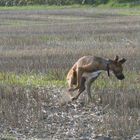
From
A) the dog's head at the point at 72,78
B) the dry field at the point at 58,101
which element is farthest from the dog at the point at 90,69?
the dry field at the point at 58,101

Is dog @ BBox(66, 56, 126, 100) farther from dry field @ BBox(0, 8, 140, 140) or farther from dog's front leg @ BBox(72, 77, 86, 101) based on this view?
dry field @ BBox(0, 8, 140, 140)

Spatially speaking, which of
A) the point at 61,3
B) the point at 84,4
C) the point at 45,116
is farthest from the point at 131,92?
the point at 61,3

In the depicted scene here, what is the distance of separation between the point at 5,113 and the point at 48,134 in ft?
3.72

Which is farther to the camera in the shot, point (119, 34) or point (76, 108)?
point (119, 34)

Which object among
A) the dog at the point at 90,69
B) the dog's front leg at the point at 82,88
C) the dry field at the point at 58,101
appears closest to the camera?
the dry field at the point at 58,101

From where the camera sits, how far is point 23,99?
416 inches

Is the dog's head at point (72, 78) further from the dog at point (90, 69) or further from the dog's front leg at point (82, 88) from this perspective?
the dog's front leg at point (82, 88)

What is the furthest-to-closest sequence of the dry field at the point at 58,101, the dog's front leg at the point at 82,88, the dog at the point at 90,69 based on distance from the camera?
1. the dog's front leg at the point at 82,88
2. the dog at the point at 90,69
3. the dry field at the point at 58,101

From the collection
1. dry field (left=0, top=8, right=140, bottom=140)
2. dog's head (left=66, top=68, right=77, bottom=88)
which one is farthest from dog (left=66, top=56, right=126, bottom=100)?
dry field (left=0, top=8, right=140, bottom=140)

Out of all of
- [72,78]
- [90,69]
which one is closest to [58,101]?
[72,78]

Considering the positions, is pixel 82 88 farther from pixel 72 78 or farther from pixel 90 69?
pixel 90 69

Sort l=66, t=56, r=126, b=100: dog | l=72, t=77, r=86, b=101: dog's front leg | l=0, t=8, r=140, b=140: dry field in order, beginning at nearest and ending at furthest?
l=0, t=8, r=140, b=140: dry field, l=66, t=56, r=126, b=100: dog, l=72, t=77, r=86, b=101: dog's front leg

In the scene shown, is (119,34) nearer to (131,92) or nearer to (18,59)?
(18,59)

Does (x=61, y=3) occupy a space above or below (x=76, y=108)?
below
